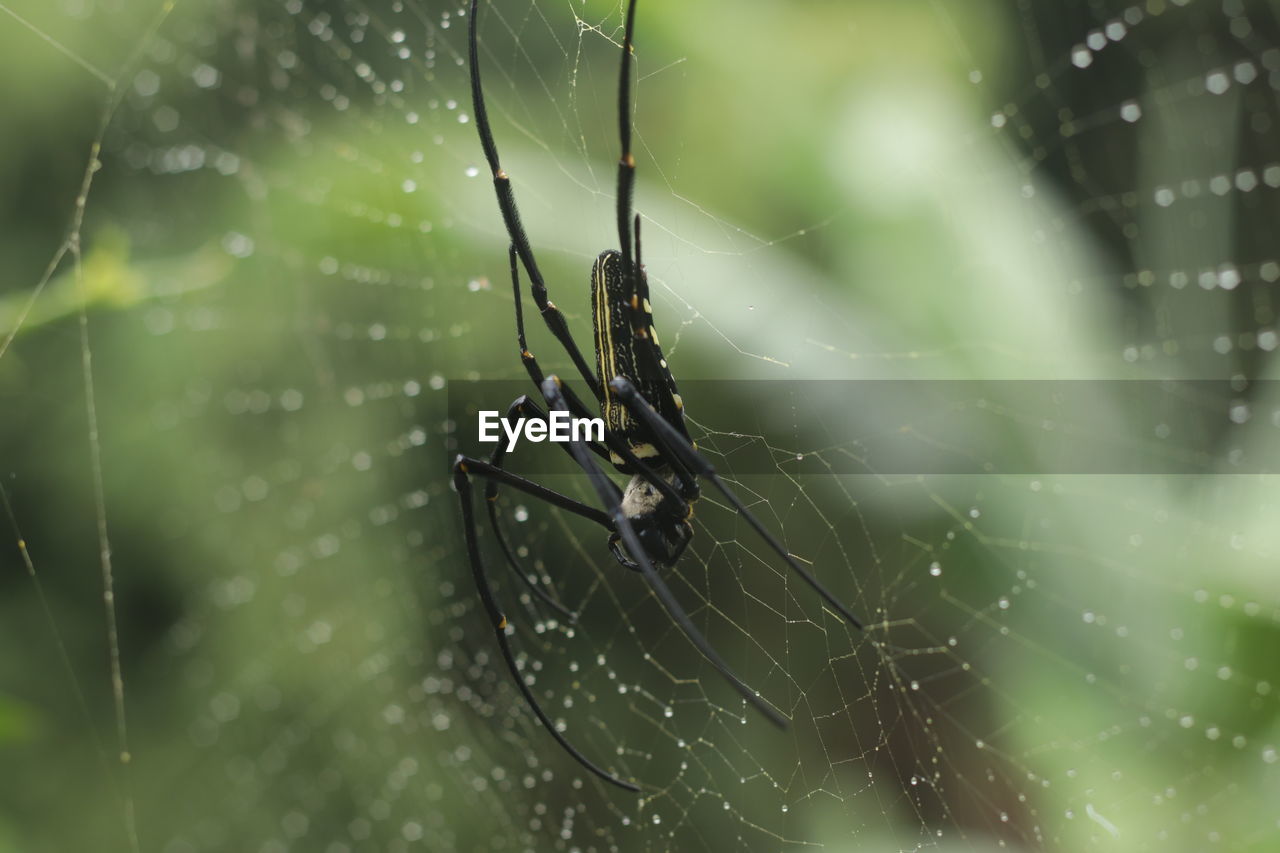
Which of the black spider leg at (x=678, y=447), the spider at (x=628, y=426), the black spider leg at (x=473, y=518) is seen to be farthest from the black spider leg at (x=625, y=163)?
the black spider leg at (x=473, y=518)

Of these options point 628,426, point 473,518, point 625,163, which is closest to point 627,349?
point 628,426

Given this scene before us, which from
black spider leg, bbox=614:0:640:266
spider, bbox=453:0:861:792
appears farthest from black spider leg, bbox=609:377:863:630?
black spider leg, bbox=614:0:640:266

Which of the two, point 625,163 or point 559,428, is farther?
point 559,428

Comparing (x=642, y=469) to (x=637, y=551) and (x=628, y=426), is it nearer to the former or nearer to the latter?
(x=628, y=426)

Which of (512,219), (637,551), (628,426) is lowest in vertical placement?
(637,551)

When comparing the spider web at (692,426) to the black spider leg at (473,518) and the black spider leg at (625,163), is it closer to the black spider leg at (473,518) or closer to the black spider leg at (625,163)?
the black spider leg at (473,518)

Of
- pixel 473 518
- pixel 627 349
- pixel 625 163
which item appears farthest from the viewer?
pixel 473 518

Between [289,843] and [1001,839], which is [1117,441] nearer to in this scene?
[1001,839]
